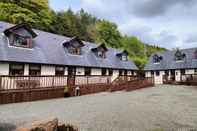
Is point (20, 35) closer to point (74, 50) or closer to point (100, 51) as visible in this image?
point (74, 50)

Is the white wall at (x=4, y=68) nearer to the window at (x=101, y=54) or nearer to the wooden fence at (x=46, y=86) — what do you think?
the wooden fence at (x=46, y=86)

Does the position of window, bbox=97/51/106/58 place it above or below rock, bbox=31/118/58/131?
above

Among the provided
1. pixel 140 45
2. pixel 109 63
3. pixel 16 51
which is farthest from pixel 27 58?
pixel 140 45

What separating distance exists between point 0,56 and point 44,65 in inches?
164

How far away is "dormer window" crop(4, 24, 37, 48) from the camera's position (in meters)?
17.6

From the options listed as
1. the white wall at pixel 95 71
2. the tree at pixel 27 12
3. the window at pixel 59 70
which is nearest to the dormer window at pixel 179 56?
the white wall at pixel 95 71

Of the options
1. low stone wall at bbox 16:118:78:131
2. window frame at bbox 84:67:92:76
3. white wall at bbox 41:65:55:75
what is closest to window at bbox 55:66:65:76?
A: white wall at bbox 41:65:55:75

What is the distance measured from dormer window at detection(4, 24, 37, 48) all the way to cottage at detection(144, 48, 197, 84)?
2323 centimetres

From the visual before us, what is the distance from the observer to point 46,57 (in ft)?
64.0

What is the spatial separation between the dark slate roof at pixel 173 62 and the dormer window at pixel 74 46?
1981 cm

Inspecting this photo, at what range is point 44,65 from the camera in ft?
62.5

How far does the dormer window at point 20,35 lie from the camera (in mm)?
17594

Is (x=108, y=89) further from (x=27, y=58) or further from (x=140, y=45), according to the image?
(x=140, y=45)

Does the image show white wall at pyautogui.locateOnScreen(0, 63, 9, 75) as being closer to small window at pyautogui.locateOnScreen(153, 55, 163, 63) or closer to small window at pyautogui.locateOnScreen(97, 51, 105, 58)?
small window at pyautogui.locateOnScreen(97, 51, 105, 58)
